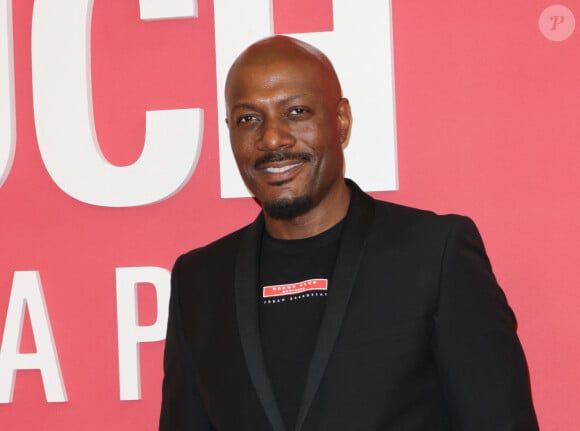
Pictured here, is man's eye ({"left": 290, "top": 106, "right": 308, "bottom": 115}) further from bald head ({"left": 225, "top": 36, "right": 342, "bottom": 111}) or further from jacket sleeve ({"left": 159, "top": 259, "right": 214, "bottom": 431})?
jacket sleeve ({"left": 159, "top": 259, "right": 214, "bottom": 431})

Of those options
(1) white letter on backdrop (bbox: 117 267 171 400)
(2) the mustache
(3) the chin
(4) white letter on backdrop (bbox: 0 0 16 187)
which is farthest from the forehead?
(4) white letter on backdrop (bbox: 0 0 16 187)

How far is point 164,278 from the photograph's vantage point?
105 inches

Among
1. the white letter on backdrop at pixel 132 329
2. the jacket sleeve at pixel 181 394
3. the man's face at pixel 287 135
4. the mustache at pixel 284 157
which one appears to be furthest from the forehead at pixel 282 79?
the white letter on backdrop at pixel 132 329

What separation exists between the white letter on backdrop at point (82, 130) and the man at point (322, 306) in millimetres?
455

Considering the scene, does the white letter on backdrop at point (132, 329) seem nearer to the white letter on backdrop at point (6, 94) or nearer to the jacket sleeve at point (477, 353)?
the white letter on backdrop at point (6, 94)

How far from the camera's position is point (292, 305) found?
6.84 feet

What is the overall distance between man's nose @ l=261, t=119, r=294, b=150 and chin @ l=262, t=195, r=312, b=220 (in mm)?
123

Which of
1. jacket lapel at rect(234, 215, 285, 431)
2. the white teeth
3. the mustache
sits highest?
the mustache

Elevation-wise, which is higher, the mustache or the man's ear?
the man's ear

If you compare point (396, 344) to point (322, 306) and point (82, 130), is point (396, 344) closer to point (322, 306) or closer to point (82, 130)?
point (322, 306)

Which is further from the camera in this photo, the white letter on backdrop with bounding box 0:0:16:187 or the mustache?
the white letter on backdrop with bounding box 0:0:16:187

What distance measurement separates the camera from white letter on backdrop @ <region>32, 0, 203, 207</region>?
2664 mm

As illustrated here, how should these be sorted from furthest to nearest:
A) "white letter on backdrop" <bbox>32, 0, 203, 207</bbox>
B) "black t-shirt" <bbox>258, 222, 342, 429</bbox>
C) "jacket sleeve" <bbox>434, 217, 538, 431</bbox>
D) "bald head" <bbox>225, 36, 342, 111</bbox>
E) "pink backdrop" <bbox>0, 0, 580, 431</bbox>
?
"white letter on backdrop" <bbox>32, 0, 203, 207</bbox>
"pink backdrop" <bbox>0, 0, 580, 431</bbox>
"bald head" <bbox>225, 36, 342, 111</bbox>
"black t-shirt" <bbox>258, 222, 342, 429</bbox>
"jacket sleeve" <bbox>434, 217, 538, 431</bbox>

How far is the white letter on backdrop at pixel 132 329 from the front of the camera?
2.68m
